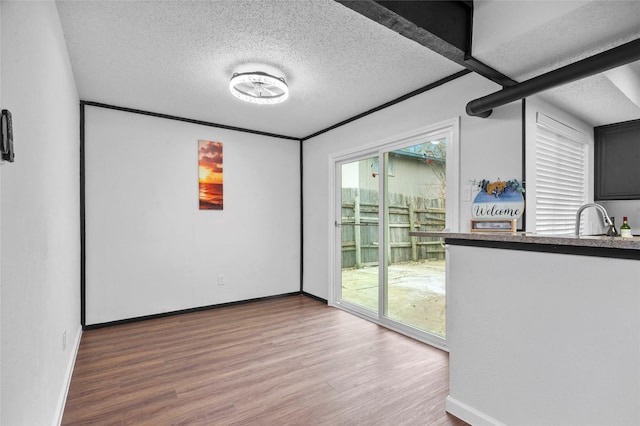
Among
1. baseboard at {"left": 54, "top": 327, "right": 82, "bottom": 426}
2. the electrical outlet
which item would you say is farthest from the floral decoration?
baseboard at {"left": 54, "top": 327, "right": 82, "bottom": 426}

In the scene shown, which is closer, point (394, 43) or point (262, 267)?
point (394, 43)

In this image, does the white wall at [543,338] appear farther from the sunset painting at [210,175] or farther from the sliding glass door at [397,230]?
the sunset painting at [210,175]

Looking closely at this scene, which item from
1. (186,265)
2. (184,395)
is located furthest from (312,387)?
(186,265)

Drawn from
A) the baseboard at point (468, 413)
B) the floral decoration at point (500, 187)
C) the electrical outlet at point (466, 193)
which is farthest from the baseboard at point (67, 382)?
the electrical outlet at point (466, 193)

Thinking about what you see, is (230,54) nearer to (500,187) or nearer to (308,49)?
(308,49)

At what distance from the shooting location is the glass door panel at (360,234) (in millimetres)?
3885

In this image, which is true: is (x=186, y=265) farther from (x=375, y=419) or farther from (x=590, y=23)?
(x=590, y=23)

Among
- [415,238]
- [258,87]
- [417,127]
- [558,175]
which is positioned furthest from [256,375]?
A: [558,175]

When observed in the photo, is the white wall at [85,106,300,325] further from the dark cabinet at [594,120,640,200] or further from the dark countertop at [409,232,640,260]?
the dark cabinet at [594,120,640,200]

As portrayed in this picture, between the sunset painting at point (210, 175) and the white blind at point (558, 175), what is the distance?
3.60 metres

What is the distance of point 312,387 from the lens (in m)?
2.29

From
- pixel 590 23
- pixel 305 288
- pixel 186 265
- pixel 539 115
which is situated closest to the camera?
pixel 590 23

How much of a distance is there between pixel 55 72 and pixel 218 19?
1.07m

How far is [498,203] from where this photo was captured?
2.23m
